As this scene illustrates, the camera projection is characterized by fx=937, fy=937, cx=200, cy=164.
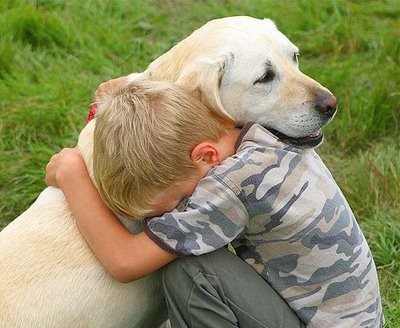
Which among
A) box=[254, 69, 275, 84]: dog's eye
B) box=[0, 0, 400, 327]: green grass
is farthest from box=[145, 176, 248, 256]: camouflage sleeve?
box=[0, 0, 400, 327]: green grass

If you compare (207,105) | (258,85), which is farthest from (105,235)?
(258,85)

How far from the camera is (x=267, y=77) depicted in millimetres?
2660

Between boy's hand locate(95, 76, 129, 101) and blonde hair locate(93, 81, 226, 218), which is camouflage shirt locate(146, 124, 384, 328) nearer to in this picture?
blonde hair locate(93, 81, 226, 218)

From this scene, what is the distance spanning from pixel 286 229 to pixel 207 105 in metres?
0.41

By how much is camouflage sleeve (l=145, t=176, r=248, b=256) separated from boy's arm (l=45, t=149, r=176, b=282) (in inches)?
1.8

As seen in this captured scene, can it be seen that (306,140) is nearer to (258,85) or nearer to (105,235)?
(258,85)

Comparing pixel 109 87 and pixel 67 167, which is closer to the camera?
pixel 67 167

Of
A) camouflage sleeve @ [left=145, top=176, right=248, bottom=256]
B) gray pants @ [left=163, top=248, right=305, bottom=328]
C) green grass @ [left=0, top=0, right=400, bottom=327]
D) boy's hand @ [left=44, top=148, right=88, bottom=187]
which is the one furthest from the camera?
green grass @ [left=0, top=0, right=400, bottom=327]

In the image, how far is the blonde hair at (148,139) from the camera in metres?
2.48

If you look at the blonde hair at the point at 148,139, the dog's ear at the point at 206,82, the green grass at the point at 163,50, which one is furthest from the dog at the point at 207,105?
the green grass at the point at 163,50

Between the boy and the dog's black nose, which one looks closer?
the boy

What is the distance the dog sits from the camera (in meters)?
2.63

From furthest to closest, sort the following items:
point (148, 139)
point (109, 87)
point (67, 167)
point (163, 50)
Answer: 1. point (163, 50)
2. point (109, 87)
3. point (67, 167)
4. point (148, 139)

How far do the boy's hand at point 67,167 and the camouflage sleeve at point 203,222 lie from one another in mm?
297
